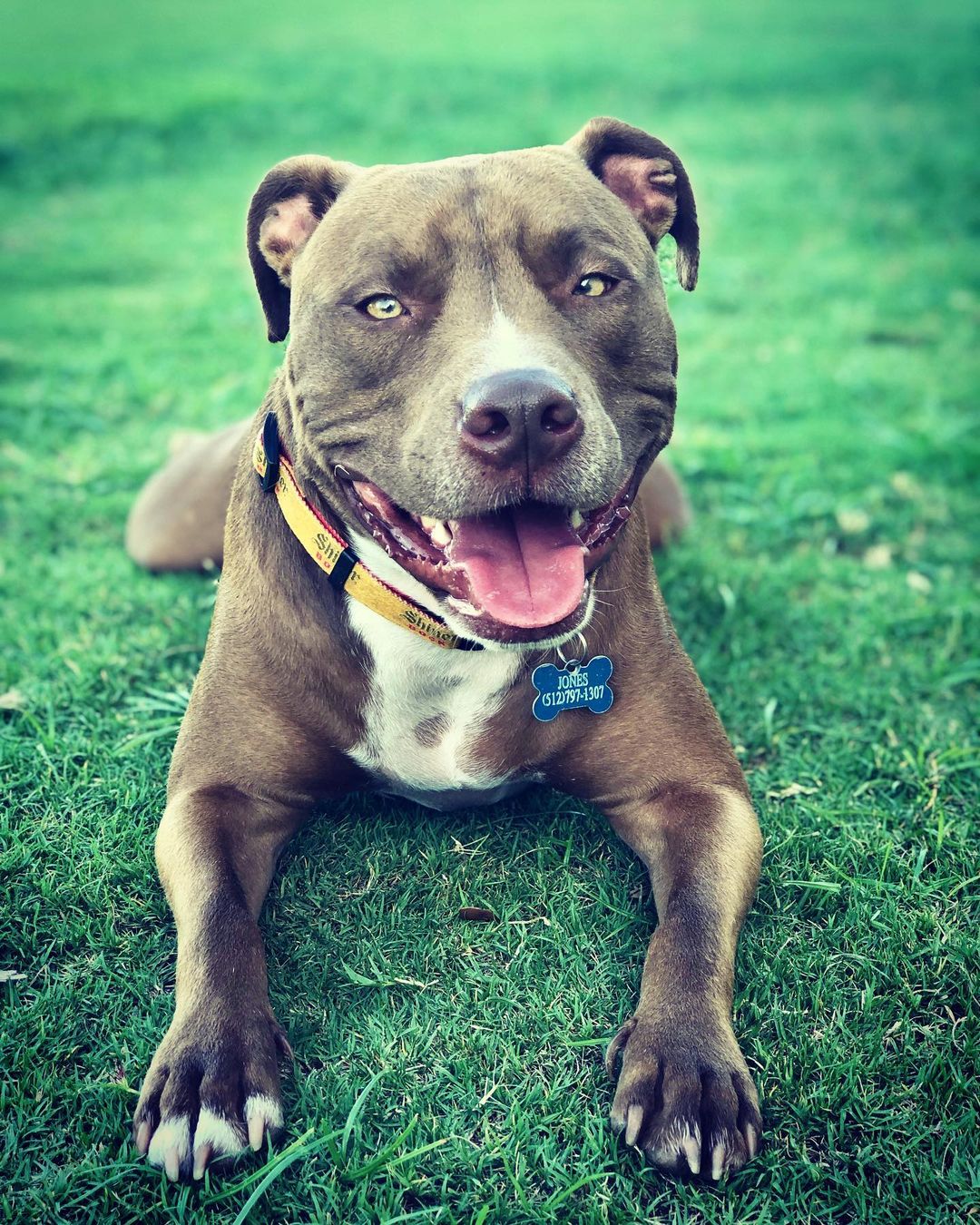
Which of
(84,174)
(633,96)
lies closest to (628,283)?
(84,174)

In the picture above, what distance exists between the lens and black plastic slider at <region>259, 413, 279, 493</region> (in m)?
3.00

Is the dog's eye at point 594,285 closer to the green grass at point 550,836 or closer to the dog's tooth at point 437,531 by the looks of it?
the dog's tooth at point 437,531

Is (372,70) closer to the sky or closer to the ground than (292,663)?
closer to the ground

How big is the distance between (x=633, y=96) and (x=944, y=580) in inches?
449

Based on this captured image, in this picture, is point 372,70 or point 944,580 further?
point 372,70

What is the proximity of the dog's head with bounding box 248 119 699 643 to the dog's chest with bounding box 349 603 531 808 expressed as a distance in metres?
0.21

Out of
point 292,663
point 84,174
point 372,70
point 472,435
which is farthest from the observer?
point 372,70

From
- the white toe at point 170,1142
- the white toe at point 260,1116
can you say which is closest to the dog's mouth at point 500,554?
the white toe at point 260,1116

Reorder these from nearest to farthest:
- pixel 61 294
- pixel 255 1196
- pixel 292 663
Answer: pixel 255 1196 → pixel 292 663 → pixel 61 294

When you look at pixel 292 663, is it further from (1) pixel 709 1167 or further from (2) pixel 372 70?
(2) pixel 372 70

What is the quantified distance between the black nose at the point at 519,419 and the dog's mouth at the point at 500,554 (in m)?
0.20

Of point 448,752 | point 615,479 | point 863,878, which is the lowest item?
point 863,878

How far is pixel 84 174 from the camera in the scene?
445 inches

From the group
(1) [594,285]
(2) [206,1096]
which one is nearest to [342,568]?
(1) [594,285]
